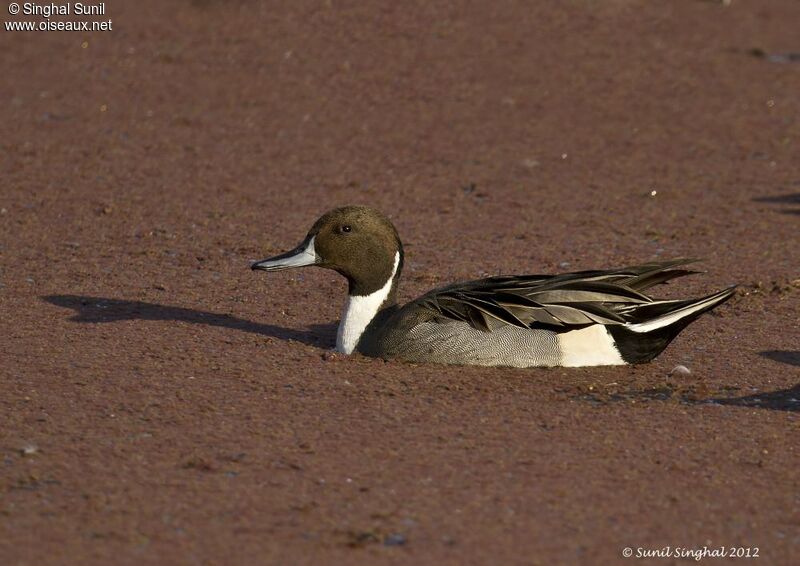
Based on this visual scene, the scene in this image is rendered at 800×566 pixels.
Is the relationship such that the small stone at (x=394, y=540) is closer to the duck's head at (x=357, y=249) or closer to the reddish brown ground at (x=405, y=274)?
the reddish brown ground at (x=405, y=274)

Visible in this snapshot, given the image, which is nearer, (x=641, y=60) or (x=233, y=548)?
(x=233, y=548)

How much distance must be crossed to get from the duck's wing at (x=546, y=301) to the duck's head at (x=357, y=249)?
346 millimetres

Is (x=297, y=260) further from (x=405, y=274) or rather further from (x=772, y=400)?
(x=772, y=400)

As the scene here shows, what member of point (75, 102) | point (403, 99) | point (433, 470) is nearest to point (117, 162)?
point (75, 102)

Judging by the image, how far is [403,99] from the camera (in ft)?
42.7

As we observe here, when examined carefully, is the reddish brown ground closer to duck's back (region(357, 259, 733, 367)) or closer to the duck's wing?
duck's back (region(357, 259, 733, 367))

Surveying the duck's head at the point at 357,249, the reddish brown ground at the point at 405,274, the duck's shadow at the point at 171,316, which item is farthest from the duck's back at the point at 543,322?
the duck's shadow at the point at 171,316

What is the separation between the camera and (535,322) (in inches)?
257

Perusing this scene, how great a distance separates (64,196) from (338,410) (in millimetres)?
5045

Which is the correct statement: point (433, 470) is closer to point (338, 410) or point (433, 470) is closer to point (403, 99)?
point (338, 410)

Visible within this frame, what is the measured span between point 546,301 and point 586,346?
33 centimetres

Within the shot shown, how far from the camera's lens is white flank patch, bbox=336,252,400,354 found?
6836mm

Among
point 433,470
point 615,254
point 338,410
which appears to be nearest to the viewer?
point 433,470

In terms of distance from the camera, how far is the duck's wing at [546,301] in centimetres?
648
